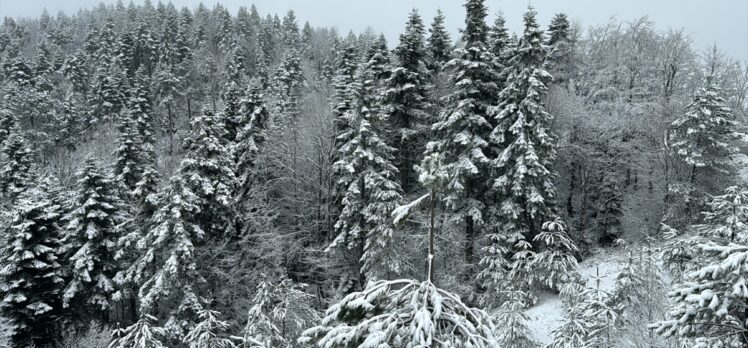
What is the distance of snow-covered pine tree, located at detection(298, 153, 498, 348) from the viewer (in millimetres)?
3971

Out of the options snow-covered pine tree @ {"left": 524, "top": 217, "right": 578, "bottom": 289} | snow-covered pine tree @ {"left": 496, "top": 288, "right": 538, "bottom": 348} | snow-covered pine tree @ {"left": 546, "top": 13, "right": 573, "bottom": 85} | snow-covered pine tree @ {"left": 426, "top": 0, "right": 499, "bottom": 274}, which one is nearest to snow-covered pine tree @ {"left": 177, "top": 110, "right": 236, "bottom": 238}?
snow-covered pine tree @ {"left": 426, "top": 0, "right": 499, "bottom": 274}

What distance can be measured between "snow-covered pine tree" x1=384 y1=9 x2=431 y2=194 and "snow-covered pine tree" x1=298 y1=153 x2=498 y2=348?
22200mm

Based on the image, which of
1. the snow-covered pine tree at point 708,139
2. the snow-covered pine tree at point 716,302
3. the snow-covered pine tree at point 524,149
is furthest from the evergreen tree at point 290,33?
the snow-covered pine tree at point 716,302

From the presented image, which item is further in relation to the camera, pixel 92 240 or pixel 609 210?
pixel 609 210

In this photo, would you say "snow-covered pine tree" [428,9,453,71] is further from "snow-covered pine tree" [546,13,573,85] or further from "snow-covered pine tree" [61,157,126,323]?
"snow-covered pine tree" [61,157,126,323]

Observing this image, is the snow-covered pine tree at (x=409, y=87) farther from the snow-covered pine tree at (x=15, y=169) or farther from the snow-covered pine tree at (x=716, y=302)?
the snow-covered pine tree at (x=15, y=169)

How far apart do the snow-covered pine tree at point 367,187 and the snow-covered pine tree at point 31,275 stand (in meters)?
15.3

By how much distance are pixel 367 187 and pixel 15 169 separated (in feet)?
95.4

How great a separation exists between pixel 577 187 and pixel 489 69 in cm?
1326

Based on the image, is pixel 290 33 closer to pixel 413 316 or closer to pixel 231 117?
pixel 231 117

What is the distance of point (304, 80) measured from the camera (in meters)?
62.7

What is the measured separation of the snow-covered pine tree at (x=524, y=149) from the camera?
888 inches

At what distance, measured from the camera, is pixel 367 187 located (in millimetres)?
22641

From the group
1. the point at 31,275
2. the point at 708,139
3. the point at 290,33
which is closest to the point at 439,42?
the point at 708,139
